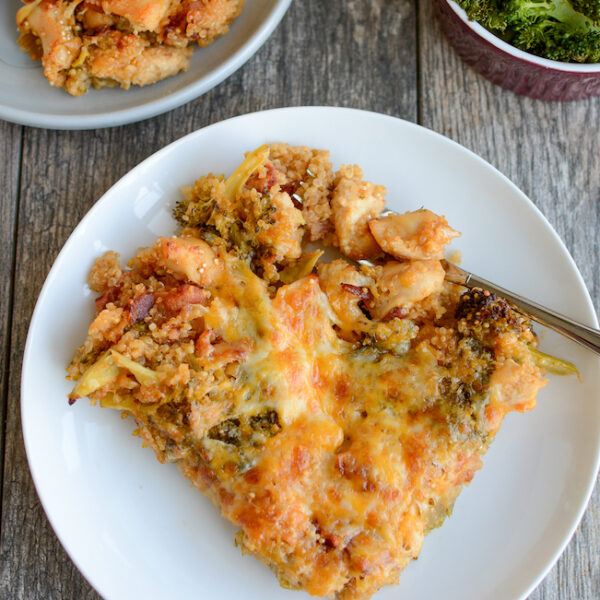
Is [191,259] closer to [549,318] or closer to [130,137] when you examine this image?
[130,137]

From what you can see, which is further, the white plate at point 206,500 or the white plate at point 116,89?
the white plate at point 116,89

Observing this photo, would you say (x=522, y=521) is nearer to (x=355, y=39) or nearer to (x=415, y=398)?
(x=415, y=398)

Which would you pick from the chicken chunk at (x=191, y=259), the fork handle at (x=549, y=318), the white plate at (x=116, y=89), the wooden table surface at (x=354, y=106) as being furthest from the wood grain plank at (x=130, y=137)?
the fork handle at (x=549, y=318)

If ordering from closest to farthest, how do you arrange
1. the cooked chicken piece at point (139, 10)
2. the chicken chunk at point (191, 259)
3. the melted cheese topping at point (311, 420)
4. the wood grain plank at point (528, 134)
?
the melted cheese topping at point (311, 420) < the chicken chunk at point (191, 259) < the cooked chicken piece at point (139, 10) < the wood grain plank at point (528, 134)

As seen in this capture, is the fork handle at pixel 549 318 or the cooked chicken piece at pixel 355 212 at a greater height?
the cooked chicken piece at pixel 355 212

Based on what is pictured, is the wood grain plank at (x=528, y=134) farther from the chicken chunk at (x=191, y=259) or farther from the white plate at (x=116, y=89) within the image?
the chicken chunk at (x=191, y=259)

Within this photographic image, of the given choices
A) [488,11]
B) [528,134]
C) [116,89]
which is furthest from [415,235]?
[116,89]

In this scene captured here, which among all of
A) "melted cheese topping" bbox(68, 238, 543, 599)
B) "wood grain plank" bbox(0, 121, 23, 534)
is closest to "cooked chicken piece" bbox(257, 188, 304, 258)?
"melted cheese topping" bbox(68, 238, 543, 599)

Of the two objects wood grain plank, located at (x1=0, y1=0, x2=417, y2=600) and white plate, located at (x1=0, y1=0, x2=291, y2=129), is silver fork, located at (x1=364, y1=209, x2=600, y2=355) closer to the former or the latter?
wood grain plank, located at (x1=0, y1=0, x2=417, y2=600)
